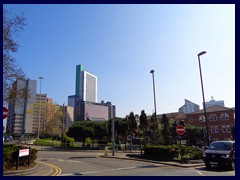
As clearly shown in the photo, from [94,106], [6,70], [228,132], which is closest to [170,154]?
[6,70]

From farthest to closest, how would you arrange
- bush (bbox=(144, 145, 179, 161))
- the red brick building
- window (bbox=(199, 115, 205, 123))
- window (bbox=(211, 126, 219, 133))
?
1. window (bbox=(199, 115, 205, 123))
2. window (bbox=(211, 126, 219, 133))
3. the red brick building
4. bush (bbox=(144, 145, 179, 161))

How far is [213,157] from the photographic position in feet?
49.1

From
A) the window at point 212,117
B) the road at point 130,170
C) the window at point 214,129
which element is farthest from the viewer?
the window at point 212,117

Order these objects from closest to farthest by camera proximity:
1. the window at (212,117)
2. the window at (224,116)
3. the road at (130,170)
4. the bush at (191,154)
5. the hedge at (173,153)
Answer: the road at (130,170) < the bush at (191,154) < the hedge at (173,153) < the window at (224,116) < the window at (212,117)

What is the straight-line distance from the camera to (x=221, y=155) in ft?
48.0

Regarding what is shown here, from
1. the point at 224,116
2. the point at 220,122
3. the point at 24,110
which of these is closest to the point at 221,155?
the point at 224,116

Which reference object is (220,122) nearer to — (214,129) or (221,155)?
(214,129)

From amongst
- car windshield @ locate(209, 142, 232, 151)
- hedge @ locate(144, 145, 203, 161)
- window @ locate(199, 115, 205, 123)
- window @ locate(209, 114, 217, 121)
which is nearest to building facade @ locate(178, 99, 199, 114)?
window @ locate(199, 115, 205, 123)

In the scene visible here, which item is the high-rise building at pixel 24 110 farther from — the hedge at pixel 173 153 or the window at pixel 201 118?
the window at pixel 201 118

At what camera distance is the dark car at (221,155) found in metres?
14.4

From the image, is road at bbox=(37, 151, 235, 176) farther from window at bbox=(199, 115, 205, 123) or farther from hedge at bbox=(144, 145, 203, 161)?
window at bbox=(199, 115, 205, 123)

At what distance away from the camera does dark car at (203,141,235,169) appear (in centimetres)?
1443

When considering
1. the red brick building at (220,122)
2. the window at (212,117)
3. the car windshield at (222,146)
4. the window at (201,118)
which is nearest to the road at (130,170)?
the car windshield at (222,146)

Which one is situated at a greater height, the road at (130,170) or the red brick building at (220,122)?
the red brick building at (220,122)
